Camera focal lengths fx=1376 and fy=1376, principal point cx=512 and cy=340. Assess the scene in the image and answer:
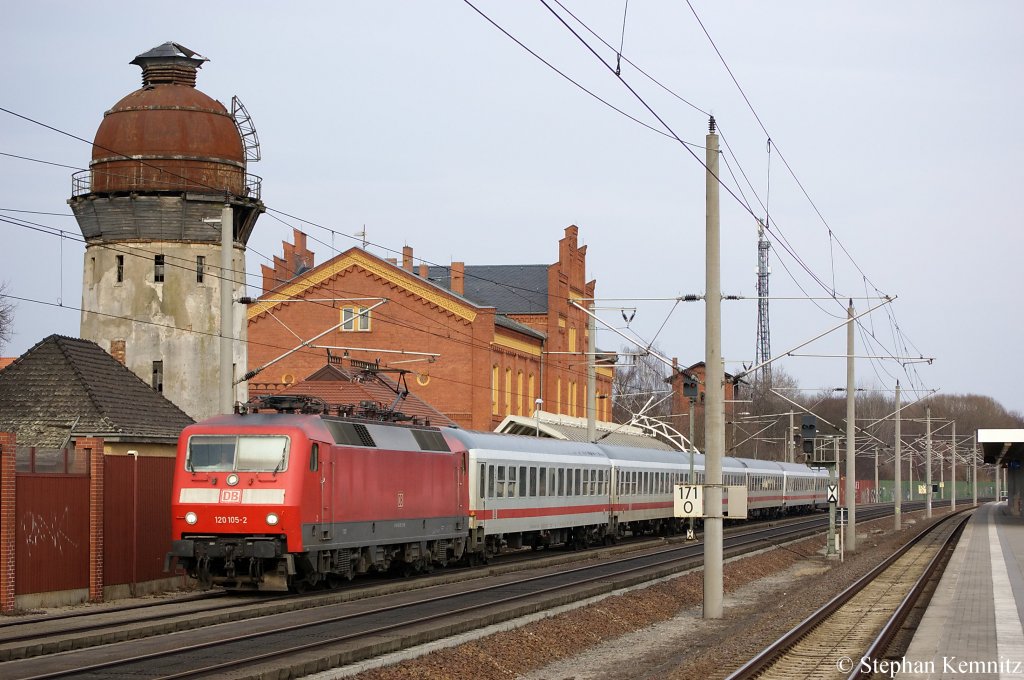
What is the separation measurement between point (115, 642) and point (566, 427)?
44.3 meters

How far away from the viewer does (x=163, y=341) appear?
1781 inches

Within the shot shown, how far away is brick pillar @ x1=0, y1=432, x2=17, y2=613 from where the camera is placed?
21.0 meters

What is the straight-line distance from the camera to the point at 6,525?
2114 cm

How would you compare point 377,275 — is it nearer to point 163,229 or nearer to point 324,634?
point 163,229

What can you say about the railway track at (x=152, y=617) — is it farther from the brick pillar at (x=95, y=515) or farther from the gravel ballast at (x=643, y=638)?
the gravel ballast at (x=643, y=638)

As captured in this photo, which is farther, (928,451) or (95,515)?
(928,451)

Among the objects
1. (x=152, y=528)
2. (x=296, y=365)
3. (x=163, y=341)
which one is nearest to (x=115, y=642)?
(x=152, y=528)

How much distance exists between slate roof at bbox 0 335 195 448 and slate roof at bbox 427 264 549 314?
4211cm

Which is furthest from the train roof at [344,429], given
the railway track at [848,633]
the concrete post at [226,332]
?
the railway track at [848,633]

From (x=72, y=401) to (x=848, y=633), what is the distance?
17016mm

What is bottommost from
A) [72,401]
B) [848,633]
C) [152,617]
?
[848,633]

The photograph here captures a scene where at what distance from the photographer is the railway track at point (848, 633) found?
1603 centimetres

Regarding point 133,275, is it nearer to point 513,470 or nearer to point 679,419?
point 513,470

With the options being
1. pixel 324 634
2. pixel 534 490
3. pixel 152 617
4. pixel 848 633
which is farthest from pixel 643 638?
pixel 534 490
